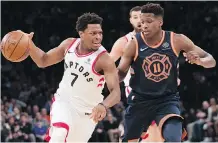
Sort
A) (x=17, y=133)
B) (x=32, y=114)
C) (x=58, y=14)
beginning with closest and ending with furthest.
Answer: (x=17, y=133)
(x=32, y=114)
(x=58, y=14)

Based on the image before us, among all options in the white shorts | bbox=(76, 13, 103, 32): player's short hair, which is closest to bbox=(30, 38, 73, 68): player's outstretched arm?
bbox=(76, 13, 103, 32): player's short hair

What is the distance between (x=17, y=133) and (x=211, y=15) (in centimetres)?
771

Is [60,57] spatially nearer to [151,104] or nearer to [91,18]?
[91,18]

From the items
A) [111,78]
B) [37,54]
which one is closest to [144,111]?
[111,78]

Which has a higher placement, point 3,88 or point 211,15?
point 211,15

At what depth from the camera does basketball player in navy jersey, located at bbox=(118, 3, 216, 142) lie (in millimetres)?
7664

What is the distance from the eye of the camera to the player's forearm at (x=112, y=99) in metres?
7.07

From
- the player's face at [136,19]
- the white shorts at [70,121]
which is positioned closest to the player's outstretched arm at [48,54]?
the white shorts at [70,121]

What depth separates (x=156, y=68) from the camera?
7.65 meters

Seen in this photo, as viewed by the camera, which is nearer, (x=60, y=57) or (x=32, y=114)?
(x=60, y=57)

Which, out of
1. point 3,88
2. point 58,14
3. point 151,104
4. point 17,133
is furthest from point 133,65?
point 58,14

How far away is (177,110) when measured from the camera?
25.4 ft

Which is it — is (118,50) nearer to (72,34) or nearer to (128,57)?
(128,57)

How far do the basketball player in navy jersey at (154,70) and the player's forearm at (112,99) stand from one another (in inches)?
19.1
